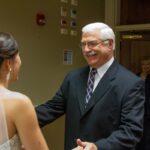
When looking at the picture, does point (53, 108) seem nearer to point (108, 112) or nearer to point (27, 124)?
point (108, 112)

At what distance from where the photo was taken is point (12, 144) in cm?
153

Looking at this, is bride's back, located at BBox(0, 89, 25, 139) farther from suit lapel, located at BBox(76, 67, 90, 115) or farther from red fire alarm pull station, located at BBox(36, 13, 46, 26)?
red fire alarm pull station, located at BBox(36, 13, 46, 26)

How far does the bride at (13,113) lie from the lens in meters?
1.47

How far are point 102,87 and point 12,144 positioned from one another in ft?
2.51

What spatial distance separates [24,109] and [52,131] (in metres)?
2.53

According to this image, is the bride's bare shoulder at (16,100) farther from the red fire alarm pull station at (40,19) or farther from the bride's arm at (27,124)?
the red fire alarm pull station at (40,19)

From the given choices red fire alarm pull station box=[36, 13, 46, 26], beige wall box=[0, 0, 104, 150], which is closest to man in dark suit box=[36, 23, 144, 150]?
beige wall box=[0, 0, 104, 150]

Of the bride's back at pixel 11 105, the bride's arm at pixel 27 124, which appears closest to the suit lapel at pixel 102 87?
the bride's arm at pixel 27 124

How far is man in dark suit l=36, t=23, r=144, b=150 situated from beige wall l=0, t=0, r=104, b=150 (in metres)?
1.21

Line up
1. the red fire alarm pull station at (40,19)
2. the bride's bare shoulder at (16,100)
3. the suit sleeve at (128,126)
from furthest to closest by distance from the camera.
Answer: the red fire alarm pull station at (40,19) → the suit sleeve at (128,126) → the bride's bare shoulder at (16,100)

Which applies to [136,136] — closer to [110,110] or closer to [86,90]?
[110,110]

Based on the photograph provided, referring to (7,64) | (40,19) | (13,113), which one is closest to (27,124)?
(13,113)

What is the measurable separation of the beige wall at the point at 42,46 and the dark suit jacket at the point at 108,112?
120cm

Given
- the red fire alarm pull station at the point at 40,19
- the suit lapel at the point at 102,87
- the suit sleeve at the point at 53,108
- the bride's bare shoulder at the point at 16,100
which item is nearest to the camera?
the bride's bare shoulder at the point at 16,100
